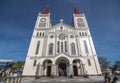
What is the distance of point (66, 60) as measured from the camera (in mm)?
26891

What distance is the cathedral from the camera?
26594 millimetres

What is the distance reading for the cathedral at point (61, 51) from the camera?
26.6 m

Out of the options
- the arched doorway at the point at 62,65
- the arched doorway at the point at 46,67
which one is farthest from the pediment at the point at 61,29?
the arched doorway at the point at 46,67

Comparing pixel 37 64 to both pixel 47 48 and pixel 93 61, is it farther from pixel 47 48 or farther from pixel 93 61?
pixel 93 61

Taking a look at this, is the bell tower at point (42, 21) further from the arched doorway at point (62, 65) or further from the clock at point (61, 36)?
the arched doorway at point (62, 65)

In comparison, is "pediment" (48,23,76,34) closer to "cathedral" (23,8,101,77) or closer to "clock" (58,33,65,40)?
"cathedral" (23,8,101,77)

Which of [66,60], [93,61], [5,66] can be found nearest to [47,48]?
[66,60]

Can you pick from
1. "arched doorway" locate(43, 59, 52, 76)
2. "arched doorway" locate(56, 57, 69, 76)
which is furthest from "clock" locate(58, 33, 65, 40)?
"arched doorway" locate(43, 59, 52, 76)

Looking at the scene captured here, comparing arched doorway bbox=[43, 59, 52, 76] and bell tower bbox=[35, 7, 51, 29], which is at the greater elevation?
bell tower bbox=[35, 7, 51, 29]

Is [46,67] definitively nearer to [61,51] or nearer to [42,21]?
[61,51]

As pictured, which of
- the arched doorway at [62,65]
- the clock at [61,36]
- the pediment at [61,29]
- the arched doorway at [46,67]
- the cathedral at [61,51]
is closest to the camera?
the arched doorway at [62,65]

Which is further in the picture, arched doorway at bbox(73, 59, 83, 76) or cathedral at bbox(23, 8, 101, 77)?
arched doorway at bbox(73, 59, 83, 76)

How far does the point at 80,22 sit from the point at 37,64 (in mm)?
20626

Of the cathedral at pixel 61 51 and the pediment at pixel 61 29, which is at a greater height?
the pediment at pixel 61 29
